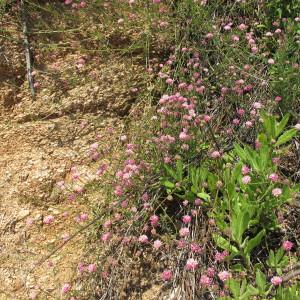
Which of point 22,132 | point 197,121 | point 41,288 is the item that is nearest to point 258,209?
point 197,121

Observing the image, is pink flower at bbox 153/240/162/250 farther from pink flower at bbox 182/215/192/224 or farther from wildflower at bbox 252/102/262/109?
wildflower at bbox 252/102/262/109

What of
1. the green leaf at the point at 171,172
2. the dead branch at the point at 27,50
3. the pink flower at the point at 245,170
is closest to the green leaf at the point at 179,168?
the green leaf at the point at 171,172

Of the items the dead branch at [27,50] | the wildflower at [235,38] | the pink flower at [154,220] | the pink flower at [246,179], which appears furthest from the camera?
the dead branch at [27,50]

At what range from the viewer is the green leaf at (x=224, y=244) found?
6.31 ft

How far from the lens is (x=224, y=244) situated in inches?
76.9

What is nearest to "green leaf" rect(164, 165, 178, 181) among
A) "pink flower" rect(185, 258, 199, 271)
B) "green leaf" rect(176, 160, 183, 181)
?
"green leaf" rect(176, 160, 183, 181)

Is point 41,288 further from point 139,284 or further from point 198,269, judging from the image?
point 198,269

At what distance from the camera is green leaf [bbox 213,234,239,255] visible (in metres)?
1.92

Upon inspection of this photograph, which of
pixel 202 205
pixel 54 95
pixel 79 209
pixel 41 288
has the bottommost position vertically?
pixel 41 288

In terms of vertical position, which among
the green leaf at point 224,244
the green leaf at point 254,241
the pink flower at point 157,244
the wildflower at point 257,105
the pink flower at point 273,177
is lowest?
the pink flower at point 157,244

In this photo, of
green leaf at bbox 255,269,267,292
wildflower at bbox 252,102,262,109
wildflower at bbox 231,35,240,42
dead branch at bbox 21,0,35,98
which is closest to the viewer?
green leaf at bbox 255,269,267,292

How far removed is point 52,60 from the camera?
291 cm

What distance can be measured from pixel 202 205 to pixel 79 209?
73cm

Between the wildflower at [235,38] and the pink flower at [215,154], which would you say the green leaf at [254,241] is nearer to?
the pink flower at [215,154]
